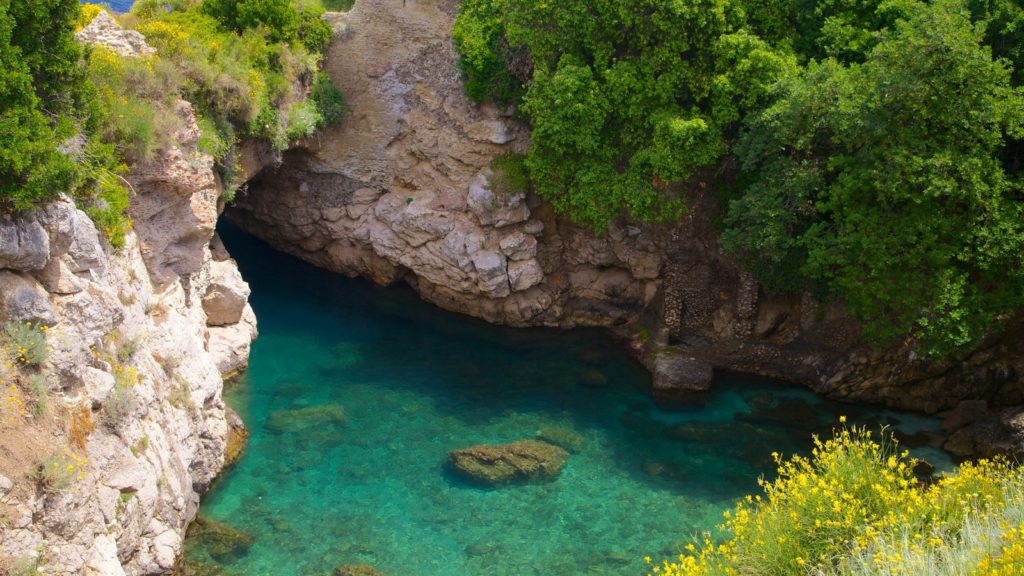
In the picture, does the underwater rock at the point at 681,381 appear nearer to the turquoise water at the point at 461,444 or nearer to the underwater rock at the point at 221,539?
the turquoise water at the point at 461,444

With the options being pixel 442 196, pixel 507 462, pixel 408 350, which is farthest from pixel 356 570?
pixel 442 196

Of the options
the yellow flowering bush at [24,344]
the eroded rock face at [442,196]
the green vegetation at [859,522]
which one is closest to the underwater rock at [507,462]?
the eroded rock face at [442,196]

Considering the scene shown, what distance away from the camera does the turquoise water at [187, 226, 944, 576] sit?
16.5 m

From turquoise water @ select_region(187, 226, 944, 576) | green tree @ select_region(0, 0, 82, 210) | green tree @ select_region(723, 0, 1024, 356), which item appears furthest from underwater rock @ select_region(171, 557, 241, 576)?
green tree @ select_region(723, 0, 1024, 356)

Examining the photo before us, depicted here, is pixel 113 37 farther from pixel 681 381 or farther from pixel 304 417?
pixel 681 381

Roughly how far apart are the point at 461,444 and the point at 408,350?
5112mm

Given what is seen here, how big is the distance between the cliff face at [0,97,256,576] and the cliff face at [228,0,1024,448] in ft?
24.6

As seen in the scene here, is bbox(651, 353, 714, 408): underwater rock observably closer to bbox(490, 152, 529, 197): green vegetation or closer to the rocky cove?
the rocky cove

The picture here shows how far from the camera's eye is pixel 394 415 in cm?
2086

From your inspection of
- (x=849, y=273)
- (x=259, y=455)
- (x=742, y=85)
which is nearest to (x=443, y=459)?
(x=259, y=455)

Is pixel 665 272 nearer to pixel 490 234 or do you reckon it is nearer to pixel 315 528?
pixel 490 234

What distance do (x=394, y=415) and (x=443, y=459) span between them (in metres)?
2.30

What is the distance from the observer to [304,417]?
67.5 ft

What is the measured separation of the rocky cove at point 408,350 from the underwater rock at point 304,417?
25cm
